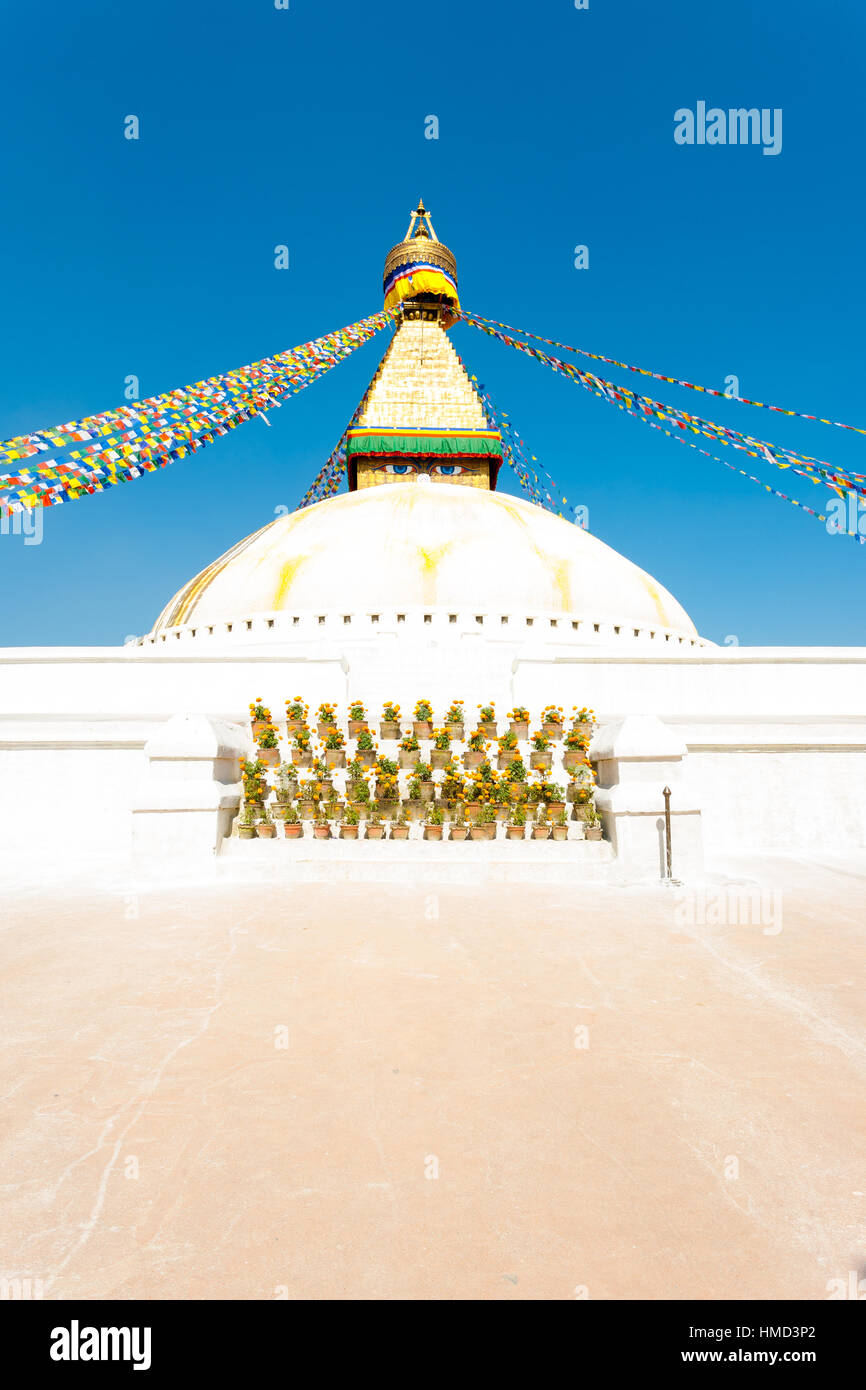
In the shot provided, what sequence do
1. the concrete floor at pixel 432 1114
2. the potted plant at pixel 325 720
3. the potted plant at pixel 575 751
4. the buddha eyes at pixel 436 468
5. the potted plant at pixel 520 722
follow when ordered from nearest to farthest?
1. the concrete floor at pixel 432 1114
2. the potted plant at pixel 575 751
3. the potted plant at pixel 325 720
4. the potted plant at pixel 520 722
5. the buddha eyes at pixel 436 468

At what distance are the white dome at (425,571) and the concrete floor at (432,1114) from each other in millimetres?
11518

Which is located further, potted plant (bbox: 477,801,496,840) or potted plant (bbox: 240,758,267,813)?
potted plant (bbox: 240,758,267,813)

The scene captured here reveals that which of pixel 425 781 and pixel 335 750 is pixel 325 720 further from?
pixel 425 781

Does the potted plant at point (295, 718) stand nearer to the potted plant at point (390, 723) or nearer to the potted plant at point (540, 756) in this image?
the potted plant at point (390, 723)

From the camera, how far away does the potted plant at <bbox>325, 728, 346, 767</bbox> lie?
991 cm

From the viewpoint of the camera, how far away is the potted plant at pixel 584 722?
33.5 ft

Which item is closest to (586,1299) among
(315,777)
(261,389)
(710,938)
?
(710,938)

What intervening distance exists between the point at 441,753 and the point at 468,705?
2.45 meters

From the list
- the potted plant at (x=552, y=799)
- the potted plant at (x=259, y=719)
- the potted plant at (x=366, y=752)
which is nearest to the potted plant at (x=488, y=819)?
the potted plant at (x=552, y=799)

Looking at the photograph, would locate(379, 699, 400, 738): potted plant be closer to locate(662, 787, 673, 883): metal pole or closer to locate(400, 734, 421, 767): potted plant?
locate(400, 734, 421, 767): potted plant

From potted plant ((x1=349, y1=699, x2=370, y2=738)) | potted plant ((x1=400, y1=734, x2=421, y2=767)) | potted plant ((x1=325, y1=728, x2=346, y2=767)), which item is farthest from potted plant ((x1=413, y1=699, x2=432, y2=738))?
potted plant ((x1=325, y1=728, x2=346, y2=767))

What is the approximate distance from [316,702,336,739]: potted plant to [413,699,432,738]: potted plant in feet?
3.73

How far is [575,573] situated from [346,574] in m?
5.17

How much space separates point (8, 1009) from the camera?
396cm
